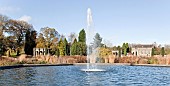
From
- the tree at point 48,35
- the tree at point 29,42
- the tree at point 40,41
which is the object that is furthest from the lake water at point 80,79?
the tree at point 48,35

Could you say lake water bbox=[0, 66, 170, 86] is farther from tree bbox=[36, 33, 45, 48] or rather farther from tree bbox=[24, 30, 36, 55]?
tree bbox=[36, 33, 45, 48]

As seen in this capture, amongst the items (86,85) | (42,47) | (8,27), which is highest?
(8,27)

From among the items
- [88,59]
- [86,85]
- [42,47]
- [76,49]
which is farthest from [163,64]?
[42,47]

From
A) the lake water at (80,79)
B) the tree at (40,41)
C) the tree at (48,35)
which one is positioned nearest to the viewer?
the lake water at (80,79)

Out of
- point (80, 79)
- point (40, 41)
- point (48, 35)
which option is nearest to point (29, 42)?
point (40, 41)

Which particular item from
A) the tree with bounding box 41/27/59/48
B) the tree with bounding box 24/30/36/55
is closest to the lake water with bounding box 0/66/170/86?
the tree with bounding box 24/30/36/55

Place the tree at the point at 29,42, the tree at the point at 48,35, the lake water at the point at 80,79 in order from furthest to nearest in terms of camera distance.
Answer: the tree at the point at 48,35 → the tree at the point at 29,42 → the lake water at the point at 80,79

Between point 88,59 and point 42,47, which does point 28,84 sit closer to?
point 88,59

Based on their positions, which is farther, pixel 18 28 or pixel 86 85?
pixel 18 28

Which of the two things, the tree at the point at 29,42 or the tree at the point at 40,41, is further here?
the tree at the point at 40,41

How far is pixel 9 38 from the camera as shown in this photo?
49.2 m

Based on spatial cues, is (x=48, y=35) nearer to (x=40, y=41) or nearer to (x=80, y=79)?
(x=40, y=41)

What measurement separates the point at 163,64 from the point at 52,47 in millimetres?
25067

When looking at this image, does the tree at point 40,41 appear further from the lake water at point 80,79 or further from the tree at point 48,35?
the lake water at point 80,79
